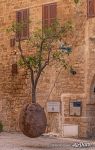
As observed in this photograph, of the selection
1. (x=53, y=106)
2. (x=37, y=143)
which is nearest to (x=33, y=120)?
(x=37, y=143)

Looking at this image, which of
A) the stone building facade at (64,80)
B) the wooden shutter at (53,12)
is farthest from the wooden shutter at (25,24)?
the wooden shutter at (53,12)

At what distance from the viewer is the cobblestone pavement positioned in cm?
1498

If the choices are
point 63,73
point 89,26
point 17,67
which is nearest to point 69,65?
point 63,73

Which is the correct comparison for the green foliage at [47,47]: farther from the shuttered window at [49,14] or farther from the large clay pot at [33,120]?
the large clay pot at [33,120]

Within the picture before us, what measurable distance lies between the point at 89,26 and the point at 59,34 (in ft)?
3.62

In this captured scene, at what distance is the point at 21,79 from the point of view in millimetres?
20250

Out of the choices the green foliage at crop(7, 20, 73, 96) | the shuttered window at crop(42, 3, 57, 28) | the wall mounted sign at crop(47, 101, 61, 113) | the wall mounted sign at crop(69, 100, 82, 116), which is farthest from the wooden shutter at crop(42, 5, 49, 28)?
the wall mounted sign at crop(69, 100, 82, 116)

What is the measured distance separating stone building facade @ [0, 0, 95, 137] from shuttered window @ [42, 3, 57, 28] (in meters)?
0.17

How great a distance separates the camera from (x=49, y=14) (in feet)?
62.5

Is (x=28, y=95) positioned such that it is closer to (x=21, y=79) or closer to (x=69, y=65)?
(x=21, y=79)

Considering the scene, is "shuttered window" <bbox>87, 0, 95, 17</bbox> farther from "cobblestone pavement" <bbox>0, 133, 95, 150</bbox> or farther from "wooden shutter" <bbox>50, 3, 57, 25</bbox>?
"cobblestone pavement" <bbox>0, 133, 95, 150</bbox>

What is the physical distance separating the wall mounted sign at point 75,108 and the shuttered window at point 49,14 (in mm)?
3111

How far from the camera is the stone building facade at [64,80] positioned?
58.8ft

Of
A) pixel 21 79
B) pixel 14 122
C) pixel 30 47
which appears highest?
pixel 30 47
